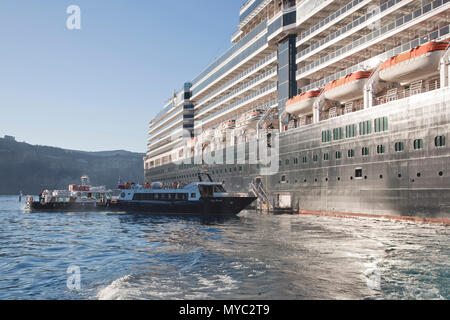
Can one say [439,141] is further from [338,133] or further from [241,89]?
[241,89]

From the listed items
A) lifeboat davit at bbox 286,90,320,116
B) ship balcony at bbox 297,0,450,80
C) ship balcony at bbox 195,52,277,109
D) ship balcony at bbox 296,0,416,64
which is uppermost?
ship balcony at bbox 195,52,277,109

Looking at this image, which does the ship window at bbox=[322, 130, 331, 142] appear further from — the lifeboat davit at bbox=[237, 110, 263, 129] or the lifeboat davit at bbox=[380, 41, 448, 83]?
the lifeboat davit at bbox=[237, 110, 263, 129]

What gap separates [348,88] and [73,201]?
37448mm

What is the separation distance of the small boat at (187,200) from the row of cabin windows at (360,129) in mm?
9335

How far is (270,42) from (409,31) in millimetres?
17544

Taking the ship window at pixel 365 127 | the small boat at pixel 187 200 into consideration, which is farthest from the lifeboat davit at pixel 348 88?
the small boat at pixel 187 200

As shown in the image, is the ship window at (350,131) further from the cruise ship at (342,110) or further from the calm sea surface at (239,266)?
the calm sea surface at (239,266)

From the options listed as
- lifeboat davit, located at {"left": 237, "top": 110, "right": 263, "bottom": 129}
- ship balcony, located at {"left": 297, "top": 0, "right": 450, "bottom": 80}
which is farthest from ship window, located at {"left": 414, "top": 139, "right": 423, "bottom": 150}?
lifeboat davit, located at {"left": 237, "top": 110, "right": 263, "bottom": 129}

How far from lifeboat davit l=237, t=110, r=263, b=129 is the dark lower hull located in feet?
→ 38.9

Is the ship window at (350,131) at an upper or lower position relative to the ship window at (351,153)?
upper

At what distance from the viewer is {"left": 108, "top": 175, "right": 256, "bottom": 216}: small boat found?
114 ft

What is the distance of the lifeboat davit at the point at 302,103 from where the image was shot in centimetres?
3322

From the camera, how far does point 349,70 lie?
31.6m

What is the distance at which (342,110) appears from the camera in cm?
3212
